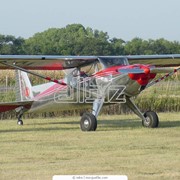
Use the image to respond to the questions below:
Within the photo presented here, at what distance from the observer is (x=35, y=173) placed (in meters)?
9.09

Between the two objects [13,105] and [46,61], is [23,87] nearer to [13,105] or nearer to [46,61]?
[13,105]

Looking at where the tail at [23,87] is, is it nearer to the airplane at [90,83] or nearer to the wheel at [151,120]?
the airplane at [90,83]

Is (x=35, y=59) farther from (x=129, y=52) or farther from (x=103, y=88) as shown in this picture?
(x=129, y=52)

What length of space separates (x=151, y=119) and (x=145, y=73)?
1.50 meters

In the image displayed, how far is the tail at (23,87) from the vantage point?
63.3 ft

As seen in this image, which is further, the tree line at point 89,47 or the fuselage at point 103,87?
the tree line at point 89,47

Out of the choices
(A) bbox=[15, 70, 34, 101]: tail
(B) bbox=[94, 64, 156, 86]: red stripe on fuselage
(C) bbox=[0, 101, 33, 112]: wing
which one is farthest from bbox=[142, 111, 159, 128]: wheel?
(A) bbox=[15, 70, 34, 101]: tail

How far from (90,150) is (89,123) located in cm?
396

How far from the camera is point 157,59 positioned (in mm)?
18891

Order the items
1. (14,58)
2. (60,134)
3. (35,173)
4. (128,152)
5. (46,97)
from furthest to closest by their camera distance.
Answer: (46,97) < (14,58) < (60,134) < (128,152) < (35,173)

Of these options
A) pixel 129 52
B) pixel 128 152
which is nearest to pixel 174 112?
pixel 128 152

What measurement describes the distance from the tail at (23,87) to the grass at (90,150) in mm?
918

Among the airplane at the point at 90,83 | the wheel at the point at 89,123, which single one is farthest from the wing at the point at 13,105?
the wheel at the point at 89,123

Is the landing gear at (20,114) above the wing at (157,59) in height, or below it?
below
